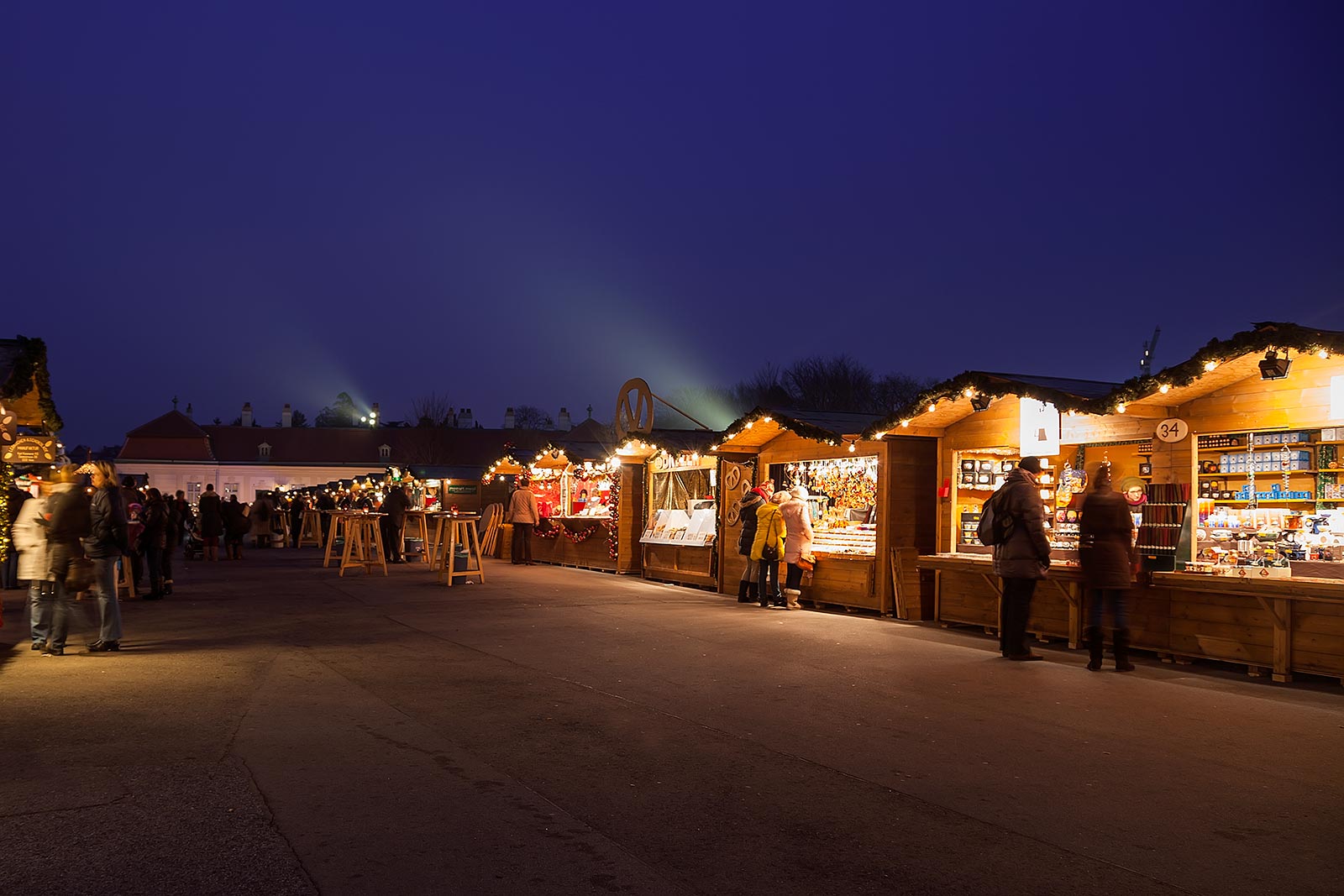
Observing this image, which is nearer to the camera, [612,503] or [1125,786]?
[1125,786]

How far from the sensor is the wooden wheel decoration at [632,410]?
21.6 m

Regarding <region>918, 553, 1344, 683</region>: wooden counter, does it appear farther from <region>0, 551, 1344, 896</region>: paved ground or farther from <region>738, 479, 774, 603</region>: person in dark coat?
<region>738, 479, 774, 603</region>: person in dark coat

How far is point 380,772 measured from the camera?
563cm

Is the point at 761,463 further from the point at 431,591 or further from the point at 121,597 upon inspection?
the point at 121,597

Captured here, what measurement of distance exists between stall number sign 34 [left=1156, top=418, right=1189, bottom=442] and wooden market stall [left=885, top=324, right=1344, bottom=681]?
0.02 m

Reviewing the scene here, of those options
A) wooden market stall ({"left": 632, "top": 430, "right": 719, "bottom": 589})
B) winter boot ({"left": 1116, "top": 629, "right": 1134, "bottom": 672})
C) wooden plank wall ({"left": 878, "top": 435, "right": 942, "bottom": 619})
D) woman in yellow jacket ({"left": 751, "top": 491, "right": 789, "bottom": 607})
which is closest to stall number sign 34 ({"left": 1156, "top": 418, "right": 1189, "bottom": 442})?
winter boot ({"left": 1116, "top": 629, "right": 1134, "bottom": 672})

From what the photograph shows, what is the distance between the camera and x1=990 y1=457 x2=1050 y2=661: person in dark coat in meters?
10.2

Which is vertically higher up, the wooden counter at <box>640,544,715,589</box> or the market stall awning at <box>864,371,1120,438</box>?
the market stall awning at <box>864,371,1120,438</box>

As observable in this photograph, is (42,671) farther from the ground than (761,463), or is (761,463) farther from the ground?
(761,463)

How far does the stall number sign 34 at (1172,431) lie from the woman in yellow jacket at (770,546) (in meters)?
5.28

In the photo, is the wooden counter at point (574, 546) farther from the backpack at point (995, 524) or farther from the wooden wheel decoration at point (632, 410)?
the backpack at point (995, 524)

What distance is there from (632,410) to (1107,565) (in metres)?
13.7

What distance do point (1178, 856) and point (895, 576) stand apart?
9365 millimetres

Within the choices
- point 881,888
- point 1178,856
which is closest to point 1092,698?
point 1178,856
